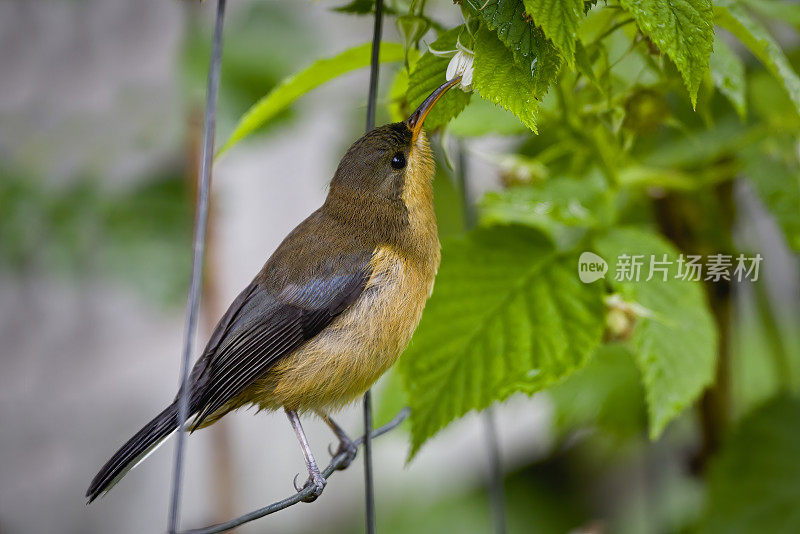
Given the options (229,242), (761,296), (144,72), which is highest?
(144,72)

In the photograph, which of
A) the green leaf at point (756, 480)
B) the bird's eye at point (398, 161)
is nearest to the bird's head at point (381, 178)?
the bird's eye at point (398, 161)

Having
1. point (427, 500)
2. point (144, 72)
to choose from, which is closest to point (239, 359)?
point (427, 500)

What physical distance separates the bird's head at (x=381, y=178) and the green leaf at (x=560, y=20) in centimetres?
23

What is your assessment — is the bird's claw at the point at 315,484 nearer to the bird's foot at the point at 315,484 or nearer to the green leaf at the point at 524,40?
the bird's foot at the point at 315,484

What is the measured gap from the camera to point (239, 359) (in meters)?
0.80

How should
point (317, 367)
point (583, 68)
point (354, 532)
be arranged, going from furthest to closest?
point (354, 532)
point (317, 367)
point (583, 68)

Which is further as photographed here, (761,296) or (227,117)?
(227,117)

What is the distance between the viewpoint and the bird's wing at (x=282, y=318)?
804mm

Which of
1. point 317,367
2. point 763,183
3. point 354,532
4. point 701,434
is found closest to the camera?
point 317,367

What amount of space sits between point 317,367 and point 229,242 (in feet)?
6.16

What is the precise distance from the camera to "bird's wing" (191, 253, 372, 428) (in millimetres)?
804

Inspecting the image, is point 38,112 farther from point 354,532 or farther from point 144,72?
point 354,532

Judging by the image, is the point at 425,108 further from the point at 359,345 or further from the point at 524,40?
the point at 359,345

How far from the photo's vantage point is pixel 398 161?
2.69ft
